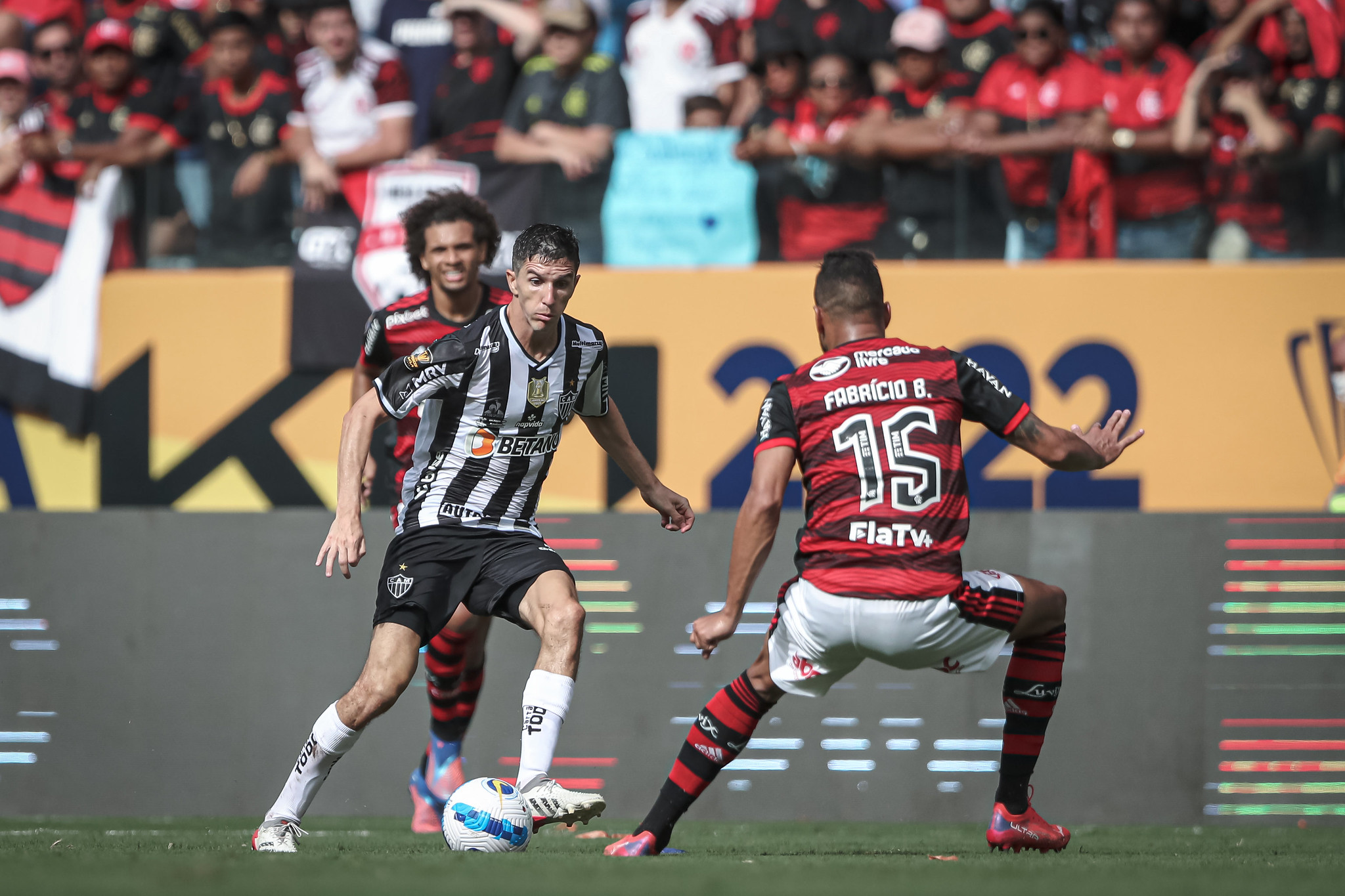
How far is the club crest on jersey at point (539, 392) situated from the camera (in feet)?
17.2

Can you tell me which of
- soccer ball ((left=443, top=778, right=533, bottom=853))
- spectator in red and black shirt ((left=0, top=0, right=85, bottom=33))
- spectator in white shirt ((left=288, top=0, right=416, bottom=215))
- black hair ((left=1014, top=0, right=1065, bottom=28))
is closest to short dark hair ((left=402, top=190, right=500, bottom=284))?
spectator in white shirt ((left=288, top=0, right=416, bottom=215))

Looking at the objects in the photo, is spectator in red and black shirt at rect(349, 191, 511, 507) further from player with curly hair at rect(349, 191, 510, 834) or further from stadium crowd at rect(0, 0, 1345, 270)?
stadium crowd at rect(0, 0, 1345, 270)

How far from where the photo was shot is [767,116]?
8.84 meters

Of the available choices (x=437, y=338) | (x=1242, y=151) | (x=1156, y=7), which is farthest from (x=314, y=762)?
(x=1156, y=7)

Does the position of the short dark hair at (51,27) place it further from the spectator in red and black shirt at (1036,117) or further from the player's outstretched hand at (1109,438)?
the player's outstretched hand at (1109,438)

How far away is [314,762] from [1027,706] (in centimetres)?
261

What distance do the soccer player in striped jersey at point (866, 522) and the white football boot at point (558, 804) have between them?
42cm

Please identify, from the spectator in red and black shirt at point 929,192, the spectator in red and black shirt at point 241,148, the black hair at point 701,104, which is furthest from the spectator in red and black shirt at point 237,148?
the spectator in red and black shirt at point 929,192

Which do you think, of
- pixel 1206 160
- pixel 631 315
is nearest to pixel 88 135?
pixel 631 315

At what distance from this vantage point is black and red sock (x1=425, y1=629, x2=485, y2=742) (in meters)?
6.51

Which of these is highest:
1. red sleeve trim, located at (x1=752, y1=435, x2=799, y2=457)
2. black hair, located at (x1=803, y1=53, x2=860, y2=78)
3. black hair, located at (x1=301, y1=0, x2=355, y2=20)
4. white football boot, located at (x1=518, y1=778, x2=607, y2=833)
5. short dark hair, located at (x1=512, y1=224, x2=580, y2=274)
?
black hair, located at (x1=301, y1=0, x2=355, y2=20)

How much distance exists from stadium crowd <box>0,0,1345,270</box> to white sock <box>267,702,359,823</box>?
4322 mm

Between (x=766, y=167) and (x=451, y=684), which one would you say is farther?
(x=766, y=167)

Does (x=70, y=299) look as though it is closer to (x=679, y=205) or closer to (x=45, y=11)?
(x=45, y=11)
